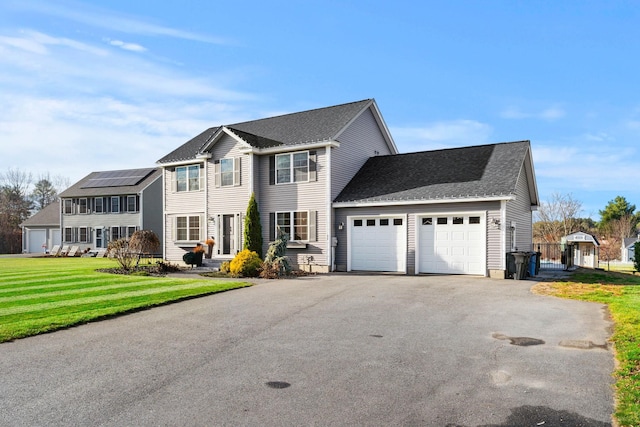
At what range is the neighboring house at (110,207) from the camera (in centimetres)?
3603

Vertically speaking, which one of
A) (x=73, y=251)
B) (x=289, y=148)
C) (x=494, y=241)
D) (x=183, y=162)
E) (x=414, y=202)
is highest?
(x=289, y=148)

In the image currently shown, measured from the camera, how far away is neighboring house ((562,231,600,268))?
72.8 feet

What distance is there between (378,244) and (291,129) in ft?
24.4

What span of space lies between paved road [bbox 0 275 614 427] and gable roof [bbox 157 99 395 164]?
11456 mm

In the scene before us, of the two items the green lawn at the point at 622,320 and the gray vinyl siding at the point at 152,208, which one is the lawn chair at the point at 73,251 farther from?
the green lawn at the point at 622,320

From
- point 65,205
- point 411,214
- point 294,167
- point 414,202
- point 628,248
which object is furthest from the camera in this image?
point 628,248

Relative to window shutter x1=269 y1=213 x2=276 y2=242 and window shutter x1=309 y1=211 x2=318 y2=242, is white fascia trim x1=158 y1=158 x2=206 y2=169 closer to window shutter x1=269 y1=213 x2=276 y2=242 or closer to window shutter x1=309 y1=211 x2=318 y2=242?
window shutter x1=269 y1=213 x2=276 y2=242

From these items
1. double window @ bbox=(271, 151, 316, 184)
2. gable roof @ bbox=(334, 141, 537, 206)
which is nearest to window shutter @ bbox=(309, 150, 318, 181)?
double window @ bbox=(271, 151, 316, 184)

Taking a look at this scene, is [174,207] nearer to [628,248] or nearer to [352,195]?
[352,195]

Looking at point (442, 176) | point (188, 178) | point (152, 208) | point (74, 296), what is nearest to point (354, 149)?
point (442, 176)

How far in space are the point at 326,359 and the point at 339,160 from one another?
1459cm

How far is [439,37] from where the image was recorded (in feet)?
46.7

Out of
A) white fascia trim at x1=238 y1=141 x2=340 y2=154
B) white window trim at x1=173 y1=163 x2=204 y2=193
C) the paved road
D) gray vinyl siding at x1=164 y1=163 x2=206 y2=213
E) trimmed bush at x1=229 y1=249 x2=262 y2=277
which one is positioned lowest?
the paved road

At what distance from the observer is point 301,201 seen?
20.0 meters
